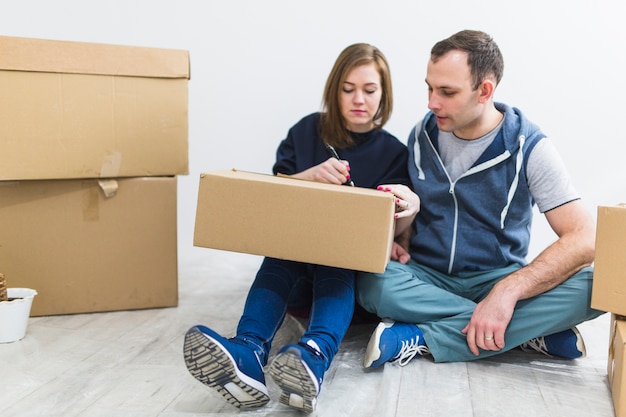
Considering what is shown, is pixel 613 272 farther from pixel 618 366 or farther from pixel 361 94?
pixel 361 94

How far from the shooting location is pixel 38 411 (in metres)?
1.13

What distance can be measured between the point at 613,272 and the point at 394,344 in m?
0.43

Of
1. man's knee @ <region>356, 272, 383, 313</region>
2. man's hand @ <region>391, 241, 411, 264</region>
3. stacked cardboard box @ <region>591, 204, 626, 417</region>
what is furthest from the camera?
man's hand @ <region>391, 241, 411, 264</region>

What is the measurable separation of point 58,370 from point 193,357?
38 centimetres

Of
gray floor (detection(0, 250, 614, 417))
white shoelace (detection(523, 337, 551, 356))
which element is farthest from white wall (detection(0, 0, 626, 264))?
white shoelace (detection(523, 337, 551, 356))

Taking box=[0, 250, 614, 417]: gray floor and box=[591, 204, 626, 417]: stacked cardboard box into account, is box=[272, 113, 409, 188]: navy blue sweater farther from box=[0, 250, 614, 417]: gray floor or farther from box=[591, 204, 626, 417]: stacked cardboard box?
box=[591, 204, 626, 417]: stacked cardboard box

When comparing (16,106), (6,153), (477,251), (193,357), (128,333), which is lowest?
(128,333)

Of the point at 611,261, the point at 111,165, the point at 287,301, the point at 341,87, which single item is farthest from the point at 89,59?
the point at 611,261

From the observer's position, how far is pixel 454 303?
1.45 metres

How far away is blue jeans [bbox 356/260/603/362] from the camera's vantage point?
1.36 meters

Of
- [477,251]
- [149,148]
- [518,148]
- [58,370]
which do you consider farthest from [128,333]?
[518,148]

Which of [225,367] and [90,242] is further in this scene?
[90,242]

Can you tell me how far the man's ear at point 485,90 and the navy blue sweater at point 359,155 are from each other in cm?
25

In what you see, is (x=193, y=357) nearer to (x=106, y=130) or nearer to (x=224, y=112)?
(x=106, y=130)
